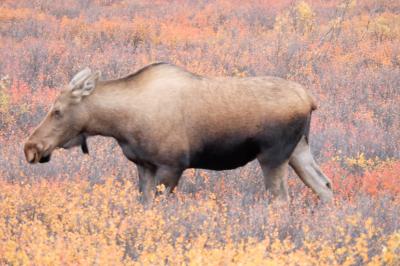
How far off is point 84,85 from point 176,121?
881 mm

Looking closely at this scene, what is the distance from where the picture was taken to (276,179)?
21.5 feet

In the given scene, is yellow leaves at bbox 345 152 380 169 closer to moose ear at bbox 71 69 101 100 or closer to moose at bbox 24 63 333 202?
moose at bbox 24 63 333 202

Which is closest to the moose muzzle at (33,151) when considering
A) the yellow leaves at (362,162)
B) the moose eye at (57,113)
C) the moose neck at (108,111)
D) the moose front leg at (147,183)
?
the moose eye at (57,113)

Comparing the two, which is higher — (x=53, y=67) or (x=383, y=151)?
(x=383, y=151)

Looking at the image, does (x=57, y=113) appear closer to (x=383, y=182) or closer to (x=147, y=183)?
(x=147, y=183)

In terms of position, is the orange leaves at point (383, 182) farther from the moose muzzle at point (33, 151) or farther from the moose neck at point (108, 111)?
the moose muzzle at point (33, 151)

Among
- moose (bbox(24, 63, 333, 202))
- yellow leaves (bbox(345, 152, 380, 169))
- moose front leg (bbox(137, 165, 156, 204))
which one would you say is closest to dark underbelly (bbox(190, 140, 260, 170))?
moose (bbox(24, 63, 333, 202))

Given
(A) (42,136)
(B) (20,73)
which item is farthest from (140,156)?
(B) (20,73)

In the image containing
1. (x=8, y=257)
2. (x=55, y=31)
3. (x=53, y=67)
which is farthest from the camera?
(x=55, y=31)

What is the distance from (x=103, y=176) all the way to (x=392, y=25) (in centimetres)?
1249

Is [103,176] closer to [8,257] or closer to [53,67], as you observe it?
[8,257]

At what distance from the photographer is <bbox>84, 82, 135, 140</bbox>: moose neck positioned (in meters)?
6.29

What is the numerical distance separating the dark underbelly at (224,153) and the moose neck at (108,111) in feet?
2.35

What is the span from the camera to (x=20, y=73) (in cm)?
1155
